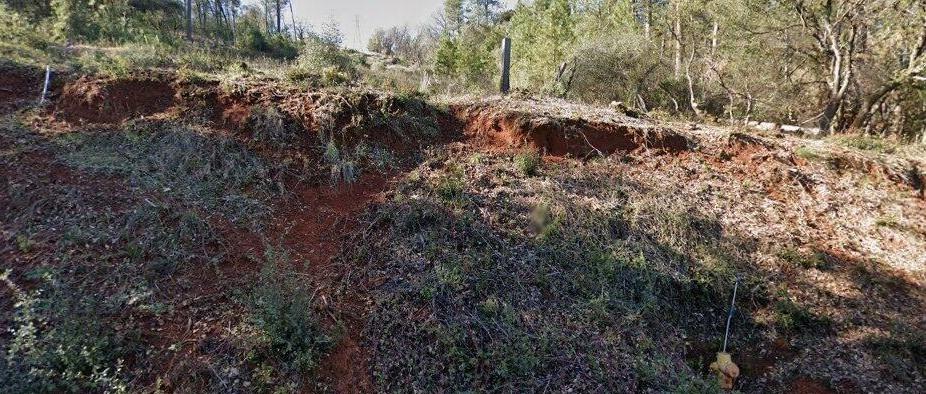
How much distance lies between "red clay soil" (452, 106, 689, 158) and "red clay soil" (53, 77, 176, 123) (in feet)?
14.6

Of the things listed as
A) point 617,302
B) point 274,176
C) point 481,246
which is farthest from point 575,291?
point 274,176

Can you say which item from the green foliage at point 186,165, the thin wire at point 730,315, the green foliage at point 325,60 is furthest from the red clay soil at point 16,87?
the thin wire at point 730,315

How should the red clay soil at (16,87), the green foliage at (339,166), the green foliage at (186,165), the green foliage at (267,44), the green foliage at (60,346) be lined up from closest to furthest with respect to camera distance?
the green foliage at (60,346)
the green foliage at (186,165)
the green foliage at (339,166)
the red clay soil at (16,87)
the green foliage at (267,44)

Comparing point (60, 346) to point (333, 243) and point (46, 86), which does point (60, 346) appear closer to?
point (333, 243)

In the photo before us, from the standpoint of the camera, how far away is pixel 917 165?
6316 mm

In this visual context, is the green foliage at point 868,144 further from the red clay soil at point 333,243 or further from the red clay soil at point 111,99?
the red clay soil at point 111,99

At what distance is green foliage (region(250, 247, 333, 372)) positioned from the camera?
352 cm

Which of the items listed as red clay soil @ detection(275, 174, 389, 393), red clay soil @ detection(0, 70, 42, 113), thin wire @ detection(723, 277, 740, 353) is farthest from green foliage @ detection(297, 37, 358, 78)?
thin wire @ detection(723, 277, 740, 353)

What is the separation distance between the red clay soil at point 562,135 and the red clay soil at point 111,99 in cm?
445

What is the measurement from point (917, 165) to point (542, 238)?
602 centimetres

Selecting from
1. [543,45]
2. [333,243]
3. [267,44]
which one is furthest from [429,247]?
[267,44]

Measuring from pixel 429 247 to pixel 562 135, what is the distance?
10.1ft

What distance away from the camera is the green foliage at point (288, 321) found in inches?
138

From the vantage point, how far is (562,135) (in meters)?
6.61
